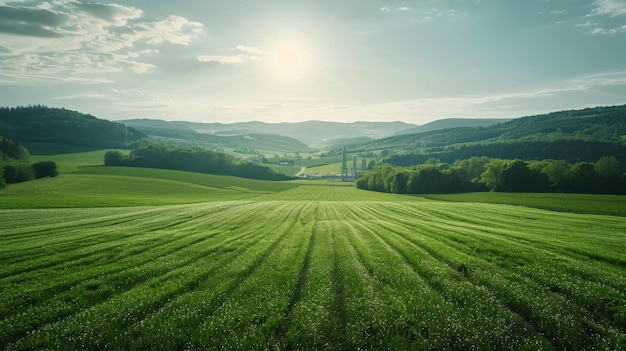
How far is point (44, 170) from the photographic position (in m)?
121

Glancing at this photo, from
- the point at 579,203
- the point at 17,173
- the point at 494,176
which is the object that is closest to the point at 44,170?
the point at 17,173

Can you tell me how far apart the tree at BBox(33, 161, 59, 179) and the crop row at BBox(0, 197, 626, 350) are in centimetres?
11986

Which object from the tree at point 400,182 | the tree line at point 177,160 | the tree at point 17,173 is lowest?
the tree at point 400,182

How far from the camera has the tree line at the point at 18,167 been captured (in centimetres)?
10326

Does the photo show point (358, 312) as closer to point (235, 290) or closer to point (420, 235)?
point (235, 290)

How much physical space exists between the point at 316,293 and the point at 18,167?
13843 centimetres

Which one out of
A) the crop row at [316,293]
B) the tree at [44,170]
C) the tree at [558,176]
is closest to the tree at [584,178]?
the tree at [558,176]

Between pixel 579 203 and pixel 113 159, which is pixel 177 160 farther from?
pixel 579 203

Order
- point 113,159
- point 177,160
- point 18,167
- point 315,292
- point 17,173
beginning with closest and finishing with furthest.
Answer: point 315,292
point 17,173
point 18,167
point 113,159
point 177,160

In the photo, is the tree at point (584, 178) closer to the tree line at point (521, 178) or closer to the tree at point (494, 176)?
the tree line at point (521, 178)

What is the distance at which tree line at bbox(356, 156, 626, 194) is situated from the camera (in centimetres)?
9644

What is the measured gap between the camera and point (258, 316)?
14836 mm

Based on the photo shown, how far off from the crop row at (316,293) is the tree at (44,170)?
4719 inches

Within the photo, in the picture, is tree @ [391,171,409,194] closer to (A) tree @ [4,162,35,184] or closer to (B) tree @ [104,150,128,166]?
(A) tree @ [4,162,35,184]
